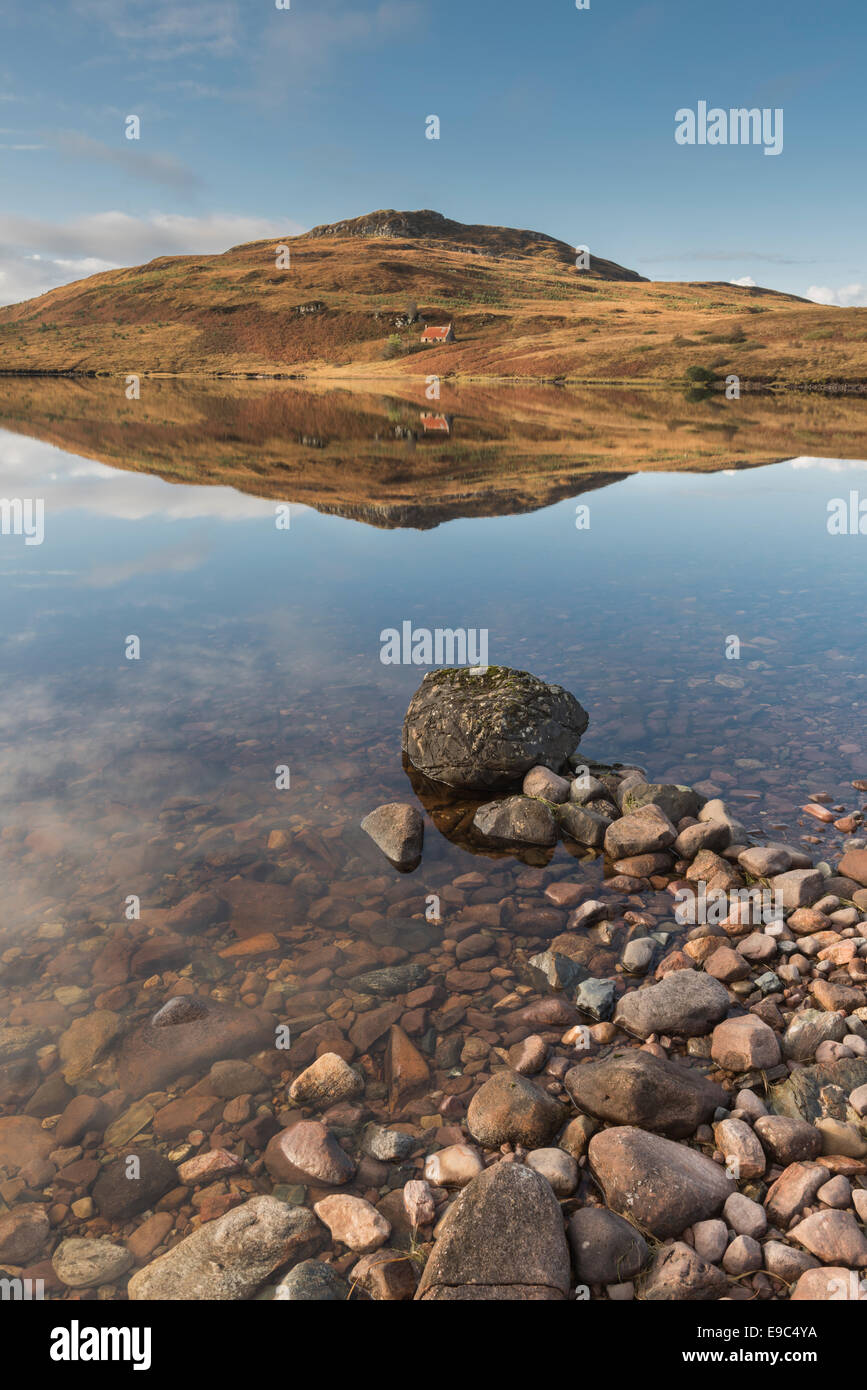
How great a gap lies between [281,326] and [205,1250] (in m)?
188

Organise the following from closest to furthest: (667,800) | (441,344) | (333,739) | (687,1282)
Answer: (687,1282) < (667,800) < (333,739) < (441,344)

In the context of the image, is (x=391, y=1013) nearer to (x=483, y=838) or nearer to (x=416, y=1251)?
(x=416, y=1251)

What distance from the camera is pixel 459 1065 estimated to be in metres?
6.49

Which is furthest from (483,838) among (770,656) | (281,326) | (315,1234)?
(281,326)

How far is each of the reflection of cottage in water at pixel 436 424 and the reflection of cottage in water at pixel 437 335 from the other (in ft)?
311

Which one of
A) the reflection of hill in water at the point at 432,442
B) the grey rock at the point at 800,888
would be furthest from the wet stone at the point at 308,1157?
the reflection of hill in water at the point at 432,442

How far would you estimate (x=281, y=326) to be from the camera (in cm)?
16762

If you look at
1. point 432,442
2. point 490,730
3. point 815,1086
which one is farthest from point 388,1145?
point 432,442

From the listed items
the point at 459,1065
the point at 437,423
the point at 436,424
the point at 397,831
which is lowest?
the point at 459,1065

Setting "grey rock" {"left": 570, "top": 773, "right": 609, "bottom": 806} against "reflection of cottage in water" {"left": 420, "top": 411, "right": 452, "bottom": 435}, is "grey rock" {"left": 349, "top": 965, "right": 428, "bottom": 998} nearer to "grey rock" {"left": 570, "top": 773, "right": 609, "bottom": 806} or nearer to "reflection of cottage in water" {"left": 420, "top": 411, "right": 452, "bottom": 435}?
"grey rock" {"left": 570, "top": 773, "right": 609, "bottom": 806}

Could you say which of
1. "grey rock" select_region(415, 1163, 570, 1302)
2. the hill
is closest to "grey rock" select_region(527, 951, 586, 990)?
"grey rock" select_region(415, 1163, 570, 1302)

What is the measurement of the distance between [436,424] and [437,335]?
344 feet

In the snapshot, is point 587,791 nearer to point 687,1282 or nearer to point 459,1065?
point 459,1065

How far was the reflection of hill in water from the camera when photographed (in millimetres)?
31594
